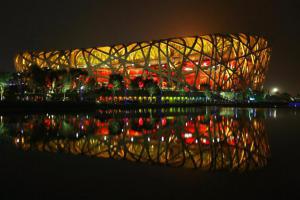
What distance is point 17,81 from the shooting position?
69.8 metres

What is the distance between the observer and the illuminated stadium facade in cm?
7750

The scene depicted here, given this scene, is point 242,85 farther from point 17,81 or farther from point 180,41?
point 17,81

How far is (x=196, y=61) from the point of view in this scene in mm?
78875

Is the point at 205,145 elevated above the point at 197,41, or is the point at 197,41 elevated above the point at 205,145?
the point at 197,41

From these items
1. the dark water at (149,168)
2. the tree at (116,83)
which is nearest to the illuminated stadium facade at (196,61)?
the tree at (116,83)

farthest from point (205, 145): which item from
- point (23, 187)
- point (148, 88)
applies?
point (148, 88)

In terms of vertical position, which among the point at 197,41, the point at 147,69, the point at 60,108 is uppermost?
the point at 197,41

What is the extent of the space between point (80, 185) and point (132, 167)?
185 centimetres

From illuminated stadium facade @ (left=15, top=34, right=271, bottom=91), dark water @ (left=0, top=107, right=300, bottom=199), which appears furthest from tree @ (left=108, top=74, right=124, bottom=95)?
dark water @ (left=0, top=107, right=300, bottom=199)

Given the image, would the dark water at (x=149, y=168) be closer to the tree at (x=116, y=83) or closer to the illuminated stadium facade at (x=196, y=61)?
the tree at (x=116, y=83)

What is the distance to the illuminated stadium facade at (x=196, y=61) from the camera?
254ft

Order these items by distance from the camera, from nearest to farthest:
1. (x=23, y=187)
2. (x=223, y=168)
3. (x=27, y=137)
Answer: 1. (x=23, y=187)
2. (x=223, y=168)
3. (x=27, y=137)

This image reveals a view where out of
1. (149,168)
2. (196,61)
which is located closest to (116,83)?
(196,61)

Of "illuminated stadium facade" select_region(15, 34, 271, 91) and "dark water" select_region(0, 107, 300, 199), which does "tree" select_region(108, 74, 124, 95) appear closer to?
"illuminated stadium facade" select_region(15, 34, 271, 91)
